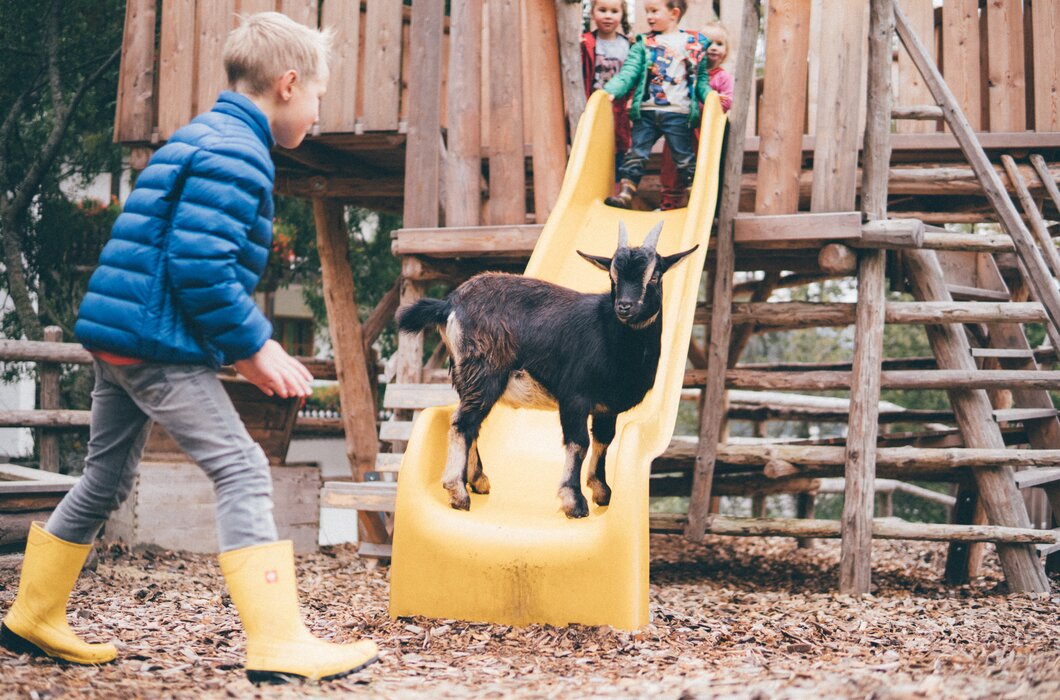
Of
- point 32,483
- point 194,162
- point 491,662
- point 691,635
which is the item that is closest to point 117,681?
point 491,662

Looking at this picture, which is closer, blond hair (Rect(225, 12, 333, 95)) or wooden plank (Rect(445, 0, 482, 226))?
blond hair (Rect(225, 12, 333, 95))

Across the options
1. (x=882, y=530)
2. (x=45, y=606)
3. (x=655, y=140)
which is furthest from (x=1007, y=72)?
(x=45, y=606)

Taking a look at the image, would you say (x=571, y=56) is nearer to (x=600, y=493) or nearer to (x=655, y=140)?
(x=655, y=140)

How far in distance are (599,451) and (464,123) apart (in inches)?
122

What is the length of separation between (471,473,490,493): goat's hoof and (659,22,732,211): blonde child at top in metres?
2.83

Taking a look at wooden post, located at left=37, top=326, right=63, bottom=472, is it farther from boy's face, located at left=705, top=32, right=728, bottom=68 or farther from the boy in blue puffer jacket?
boy's face, located at left=705, top=32, right=728, bottom=68

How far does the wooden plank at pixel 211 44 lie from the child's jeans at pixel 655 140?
10.7ft

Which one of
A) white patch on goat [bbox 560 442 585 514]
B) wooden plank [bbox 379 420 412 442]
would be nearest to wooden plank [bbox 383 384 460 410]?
wooden plank [bbox 379 420 412 442]

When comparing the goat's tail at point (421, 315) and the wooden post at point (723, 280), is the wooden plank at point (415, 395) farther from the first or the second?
the goat's tail at point (421, 315)

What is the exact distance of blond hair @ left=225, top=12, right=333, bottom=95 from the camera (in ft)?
10.2

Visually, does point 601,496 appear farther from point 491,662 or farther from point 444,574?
point 491,662

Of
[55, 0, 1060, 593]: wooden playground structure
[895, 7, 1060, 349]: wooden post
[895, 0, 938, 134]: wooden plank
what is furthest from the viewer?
[895, 0, 938, 134]: wooden plank

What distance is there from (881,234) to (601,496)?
257cm

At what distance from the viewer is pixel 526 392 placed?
459 centimetres
